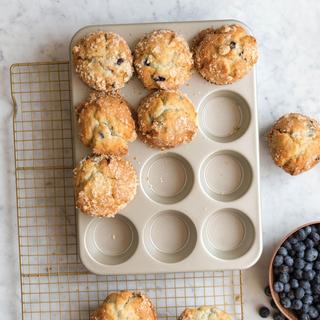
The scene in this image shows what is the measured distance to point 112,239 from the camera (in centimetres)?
324

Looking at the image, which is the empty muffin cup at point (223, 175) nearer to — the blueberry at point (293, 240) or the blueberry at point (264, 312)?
the blueberry at point (293, 240)

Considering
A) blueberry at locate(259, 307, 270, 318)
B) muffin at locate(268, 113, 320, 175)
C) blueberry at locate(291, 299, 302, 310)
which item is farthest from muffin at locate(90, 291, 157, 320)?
muffin at locate(268, 113, 320, 175)

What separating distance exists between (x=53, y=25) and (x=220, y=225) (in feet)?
4.89

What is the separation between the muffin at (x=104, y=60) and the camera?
9.63 ft

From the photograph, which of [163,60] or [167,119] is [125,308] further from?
[163,60]

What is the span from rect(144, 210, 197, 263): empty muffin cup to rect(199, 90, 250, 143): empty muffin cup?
1.64 feet

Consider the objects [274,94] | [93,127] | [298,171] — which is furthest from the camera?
[274,94]

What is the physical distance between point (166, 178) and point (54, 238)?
0.76m

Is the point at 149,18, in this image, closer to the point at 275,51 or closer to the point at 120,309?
the point at 275,51

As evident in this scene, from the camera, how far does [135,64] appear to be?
300 cm

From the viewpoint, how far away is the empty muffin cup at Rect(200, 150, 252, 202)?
10.5ft

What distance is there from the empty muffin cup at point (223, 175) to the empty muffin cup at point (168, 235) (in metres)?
0.23

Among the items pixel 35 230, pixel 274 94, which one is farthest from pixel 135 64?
pixel 35 230

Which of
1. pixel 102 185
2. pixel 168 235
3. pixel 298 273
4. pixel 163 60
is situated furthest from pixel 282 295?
pixel 163 60
